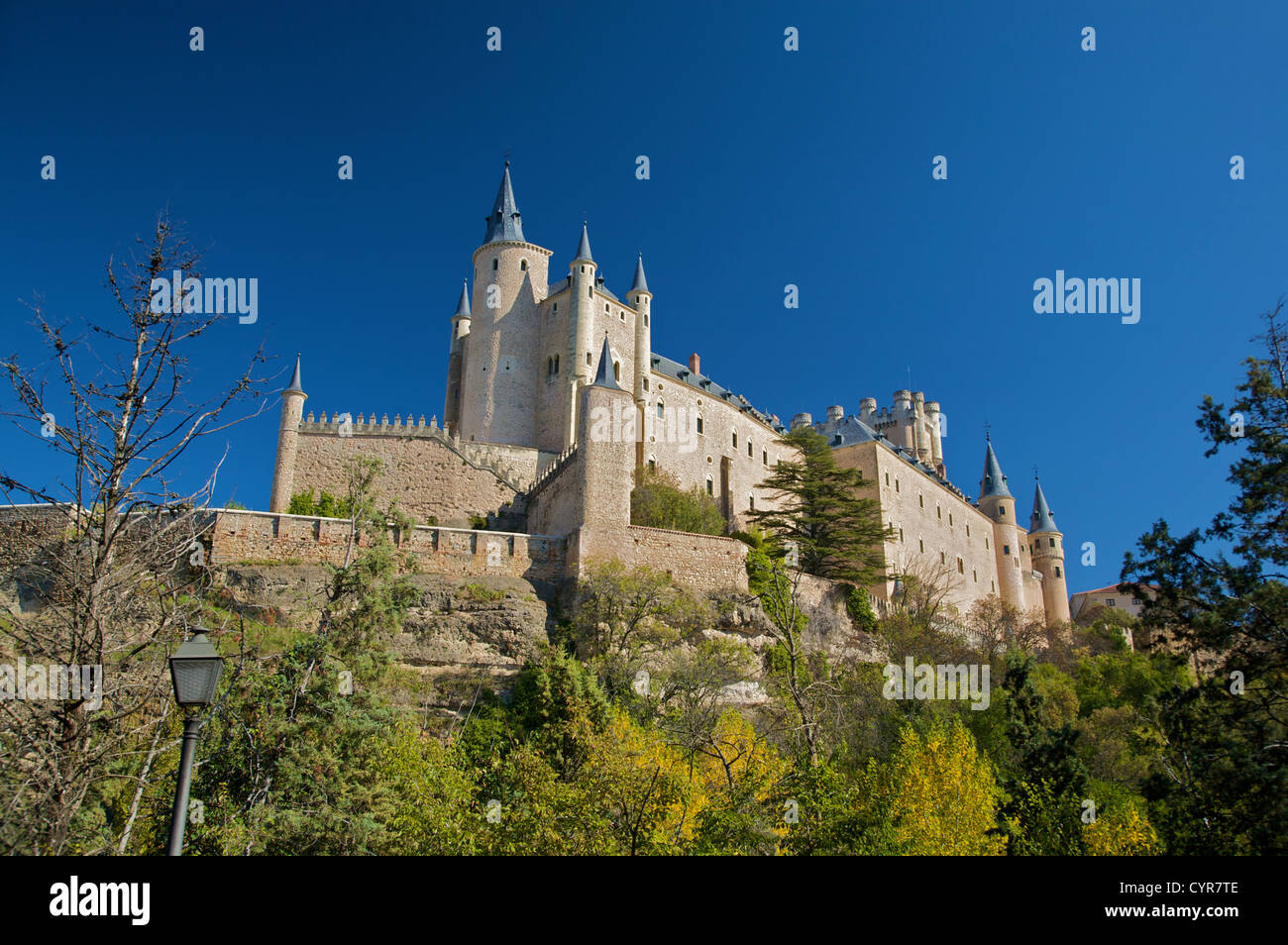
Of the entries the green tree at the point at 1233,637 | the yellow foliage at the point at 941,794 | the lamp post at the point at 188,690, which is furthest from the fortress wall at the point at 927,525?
the lamp post at the point at 188,690

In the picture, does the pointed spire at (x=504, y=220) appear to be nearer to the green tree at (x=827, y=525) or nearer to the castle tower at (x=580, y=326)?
the castle tower at (x=580, y=326)

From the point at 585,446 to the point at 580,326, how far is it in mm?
15639

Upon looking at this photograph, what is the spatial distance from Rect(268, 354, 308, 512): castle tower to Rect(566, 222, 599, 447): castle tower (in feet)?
41.3

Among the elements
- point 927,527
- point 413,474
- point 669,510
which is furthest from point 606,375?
point 927,527

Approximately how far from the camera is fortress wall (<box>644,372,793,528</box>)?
49.1 m

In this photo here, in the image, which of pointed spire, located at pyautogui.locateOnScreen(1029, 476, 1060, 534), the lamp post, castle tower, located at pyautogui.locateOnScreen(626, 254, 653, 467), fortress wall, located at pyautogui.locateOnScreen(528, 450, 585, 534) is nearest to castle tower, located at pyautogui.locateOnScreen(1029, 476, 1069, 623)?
pointed spire, located at pyautogui.locateOnScreen(1029, 476, 1060, 534)

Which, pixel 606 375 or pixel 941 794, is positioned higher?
pixel 606 375

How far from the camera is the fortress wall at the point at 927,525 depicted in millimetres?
56375

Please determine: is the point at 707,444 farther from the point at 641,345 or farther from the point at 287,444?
the point at 287,444

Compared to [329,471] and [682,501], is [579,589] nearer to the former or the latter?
[682,501]

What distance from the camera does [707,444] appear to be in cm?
5234

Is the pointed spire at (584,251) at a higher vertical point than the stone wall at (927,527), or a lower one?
higher

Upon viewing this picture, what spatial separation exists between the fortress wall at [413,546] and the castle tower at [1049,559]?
2223 inches

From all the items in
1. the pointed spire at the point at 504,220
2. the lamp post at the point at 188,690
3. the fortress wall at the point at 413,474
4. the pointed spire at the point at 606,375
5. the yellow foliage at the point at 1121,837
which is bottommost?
the yellow foliage at the point at 1121,837
